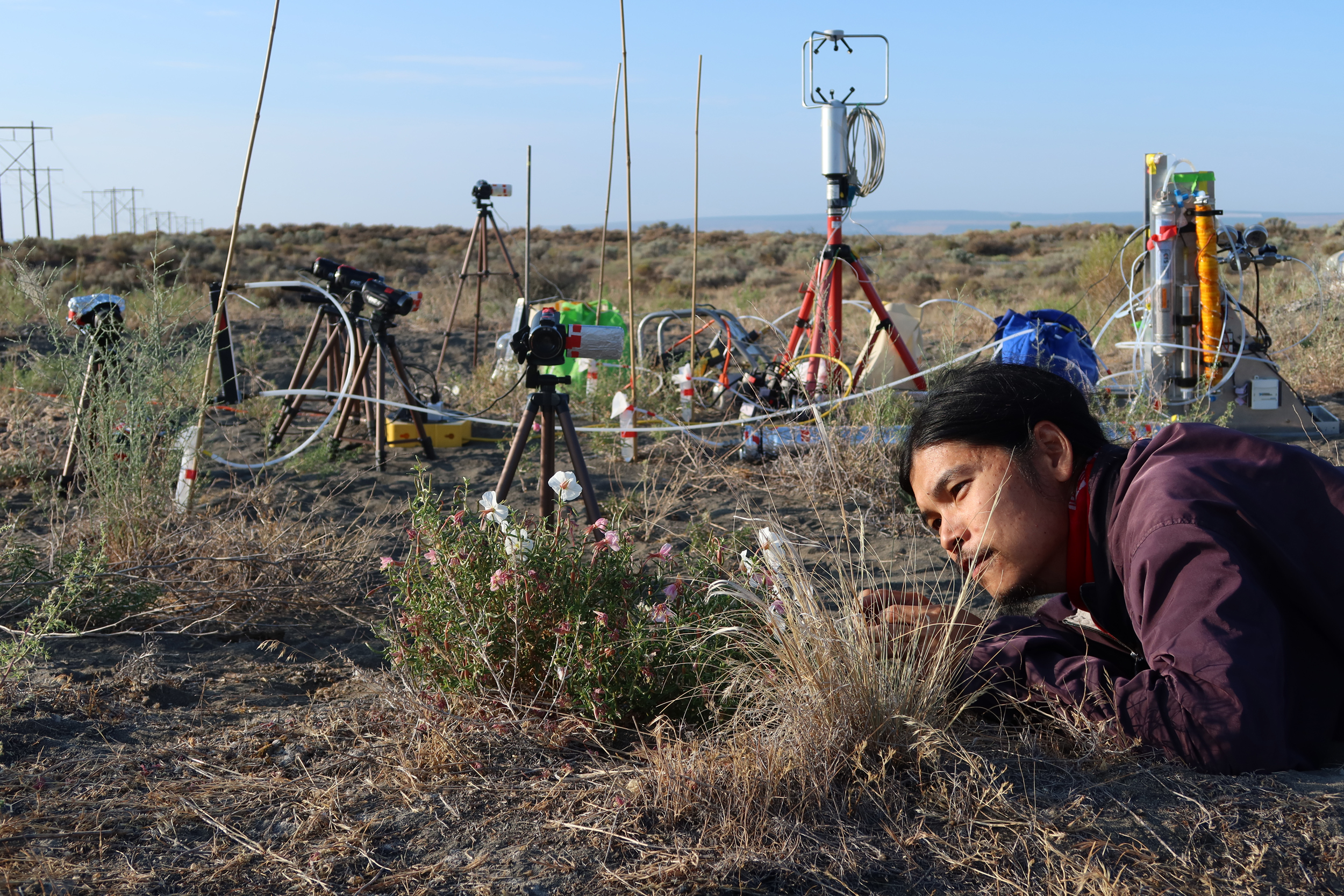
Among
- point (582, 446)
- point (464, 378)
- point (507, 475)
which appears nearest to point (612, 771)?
point (507, 475)

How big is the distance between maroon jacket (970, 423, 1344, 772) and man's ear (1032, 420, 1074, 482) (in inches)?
2.4

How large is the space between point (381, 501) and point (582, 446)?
4.68ft

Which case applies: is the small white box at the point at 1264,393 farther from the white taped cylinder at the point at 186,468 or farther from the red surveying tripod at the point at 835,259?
the white taped cylinder at the point at 186,468

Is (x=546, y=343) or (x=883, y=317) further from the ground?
(x=883, y=317)

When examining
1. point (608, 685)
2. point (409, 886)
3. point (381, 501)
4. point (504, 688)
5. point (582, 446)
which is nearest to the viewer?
point (409, 886)

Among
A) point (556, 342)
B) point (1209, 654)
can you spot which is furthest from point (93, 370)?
point (1209, 654)

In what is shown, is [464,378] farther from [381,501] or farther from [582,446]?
[381,501]

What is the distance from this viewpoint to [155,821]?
182 centimetres

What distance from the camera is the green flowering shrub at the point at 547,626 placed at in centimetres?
209

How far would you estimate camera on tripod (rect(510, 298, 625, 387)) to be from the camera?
3.42 m

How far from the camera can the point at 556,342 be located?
3426 millimetres

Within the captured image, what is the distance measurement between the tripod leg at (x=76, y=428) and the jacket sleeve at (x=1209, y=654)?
12.0 feet

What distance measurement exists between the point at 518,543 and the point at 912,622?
33.6 inches

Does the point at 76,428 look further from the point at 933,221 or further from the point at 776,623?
the point at 933,221
